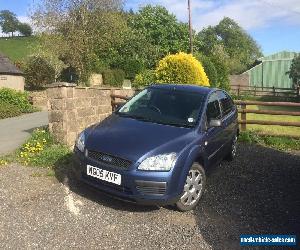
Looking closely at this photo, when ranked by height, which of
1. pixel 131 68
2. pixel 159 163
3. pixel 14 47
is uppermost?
pixel 14 47

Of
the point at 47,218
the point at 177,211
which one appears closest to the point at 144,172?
the point at 177,211

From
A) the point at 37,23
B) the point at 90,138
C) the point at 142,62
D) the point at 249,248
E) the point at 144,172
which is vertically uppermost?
the point at 37,23

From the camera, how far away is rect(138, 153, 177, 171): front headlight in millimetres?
5062

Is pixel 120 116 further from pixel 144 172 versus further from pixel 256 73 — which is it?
pixel 256 73

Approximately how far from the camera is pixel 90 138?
569 cm

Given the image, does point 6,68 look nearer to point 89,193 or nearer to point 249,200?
point 89,193

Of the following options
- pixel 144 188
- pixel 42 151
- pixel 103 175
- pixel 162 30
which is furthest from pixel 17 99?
pixel 162 30

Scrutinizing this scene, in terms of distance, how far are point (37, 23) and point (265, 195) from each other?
29.7 m

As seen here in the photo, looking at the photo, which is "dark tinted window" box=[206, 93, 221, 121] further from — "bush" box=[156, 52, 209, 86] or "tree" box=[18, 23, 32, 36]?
"tree" box=[18, 23, 32, 36]

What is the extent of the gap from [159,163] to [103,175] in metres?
0.81

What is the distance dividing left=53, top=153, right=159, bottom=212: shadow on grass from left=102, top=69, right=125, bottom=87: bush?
26.8 m

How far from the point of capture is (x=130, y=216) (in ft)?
17.3

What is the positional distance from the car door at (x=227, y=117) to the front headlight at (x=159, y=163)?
2.28 meters

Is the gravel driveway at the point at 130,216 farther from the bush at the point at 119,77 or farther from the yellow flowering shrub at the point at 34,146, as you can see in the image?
the bush at the point at 119,77
